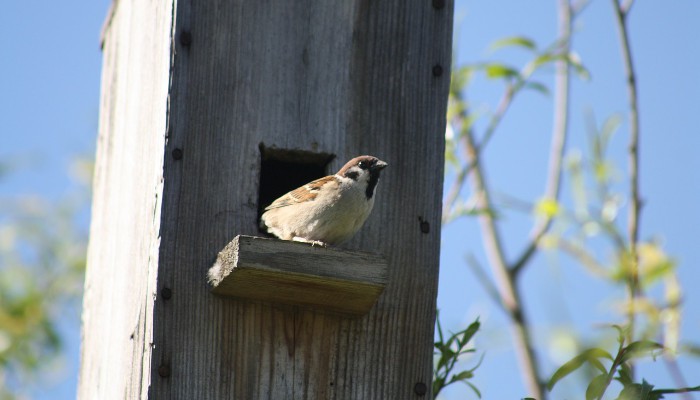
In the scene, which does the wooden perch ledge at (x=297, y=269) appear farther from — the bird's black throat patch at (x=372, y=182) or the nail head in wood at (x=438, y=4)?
the nail head in wood at (x=438, y=4)

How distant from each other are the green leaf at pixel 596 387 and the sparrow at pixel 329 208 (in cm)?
105

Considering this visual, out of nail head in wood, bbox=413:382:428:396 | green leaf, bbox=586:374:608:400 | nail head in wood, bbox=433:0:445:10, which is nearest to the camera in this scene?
green leaf, bbox=586:374:608:400

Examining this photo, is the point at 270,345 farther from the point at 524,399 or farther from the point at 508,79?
the point at 508,79

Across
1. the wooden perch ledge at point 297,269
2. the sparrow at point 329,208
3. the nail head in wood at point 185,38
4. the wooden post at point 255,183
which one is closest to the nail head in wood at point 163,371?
the wooden post at point 255,183

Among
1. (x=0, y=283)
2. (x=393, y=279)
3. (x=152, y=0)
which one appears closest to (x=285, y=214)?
(x=393, y=279)

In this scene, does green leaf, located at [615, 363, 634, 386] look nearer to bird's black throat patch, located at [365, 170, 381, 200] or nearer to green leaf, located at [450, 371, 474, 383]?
green leaf, located at [450, 371, 474, 383]

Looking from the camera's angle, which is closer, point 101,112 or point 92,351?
point 92,351

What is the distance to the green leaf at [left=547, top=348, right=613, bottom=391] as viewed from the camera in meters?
2.82

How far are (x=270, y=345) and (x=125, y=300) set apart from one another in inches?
21.7

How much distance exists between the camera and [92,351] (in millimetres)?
4188

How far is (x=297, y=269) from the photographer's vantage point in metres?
3.24

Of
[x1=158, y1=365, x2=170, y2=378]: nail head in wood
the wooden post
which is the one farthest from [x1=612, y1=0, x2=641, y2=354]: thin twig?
[x1=158, y1=365, x2=170, y2=378]: nail head in wood

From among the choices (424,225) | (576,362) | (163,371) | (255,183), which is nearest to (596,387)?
(576,362)

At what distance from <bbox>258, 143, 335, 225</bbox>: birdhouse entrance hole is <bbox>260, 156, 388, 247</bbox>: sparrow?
10cm
